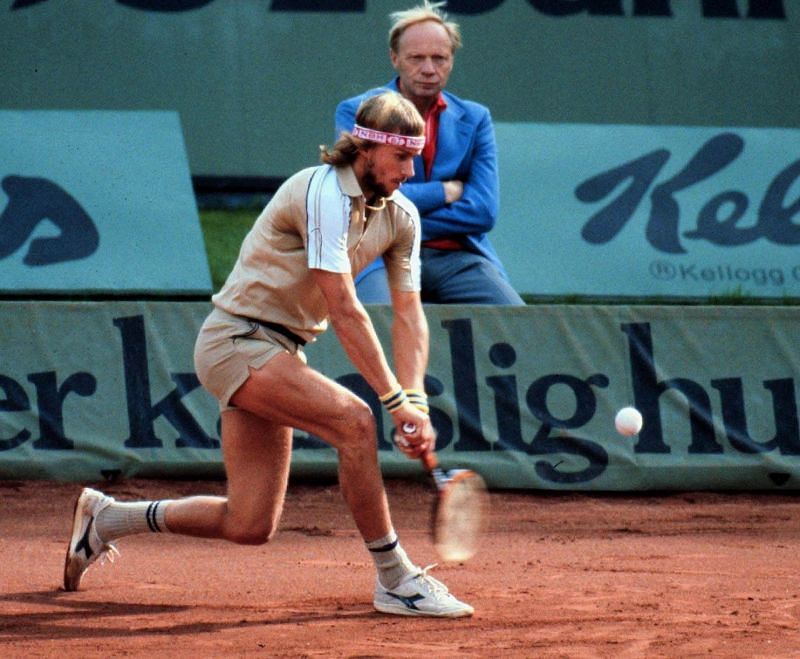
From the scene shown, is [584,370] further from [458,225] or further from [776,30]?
[776,30]

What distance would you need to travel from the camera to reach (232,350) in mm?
5574

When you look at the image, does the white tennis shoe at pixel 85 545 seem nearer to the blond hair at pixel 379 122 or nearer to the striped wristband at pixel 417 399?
the striped wristband at pixel 417 399

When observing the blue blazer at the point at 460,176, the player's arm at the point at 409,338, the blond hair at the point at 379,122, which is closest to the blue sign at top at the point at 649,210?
the blue blazer at the point at 460,176

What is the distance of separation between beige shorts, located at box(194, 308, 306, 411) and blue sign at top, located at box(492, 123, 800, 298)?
604 centimetres

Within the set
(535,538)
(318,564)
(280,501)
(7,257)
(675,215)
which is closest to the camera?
(280,501)

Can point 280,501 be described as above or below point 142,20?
below

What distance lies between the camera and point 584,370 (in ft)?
29.5

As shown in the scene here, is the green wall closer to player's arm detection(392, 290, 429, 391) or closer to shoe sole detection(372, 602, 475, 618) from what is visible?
player's arm detection(392, 290, 429, 391)

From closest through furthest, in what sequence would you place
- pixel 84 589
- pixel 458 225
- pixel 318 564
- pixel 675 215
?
pixel 84 589 < pixel 318 564 < pixel 458 225 < pixel 675 215

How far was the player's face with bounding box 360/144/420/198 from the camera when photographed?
539 centimetres

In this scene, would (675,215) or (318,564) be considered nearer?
(318,564)

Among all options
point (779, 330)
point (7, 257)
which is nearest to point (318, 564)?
point (779, 330)

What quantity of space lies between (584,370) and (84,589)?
380 centimetres

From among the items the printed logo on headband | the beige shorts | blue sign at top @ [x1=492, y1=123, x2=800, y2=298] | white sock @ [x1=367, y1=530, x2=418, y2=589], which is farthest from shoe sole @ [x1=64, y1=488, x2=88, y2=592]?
blue sign at top @ [x1=492, y1=123, x2=800, y2=298]
